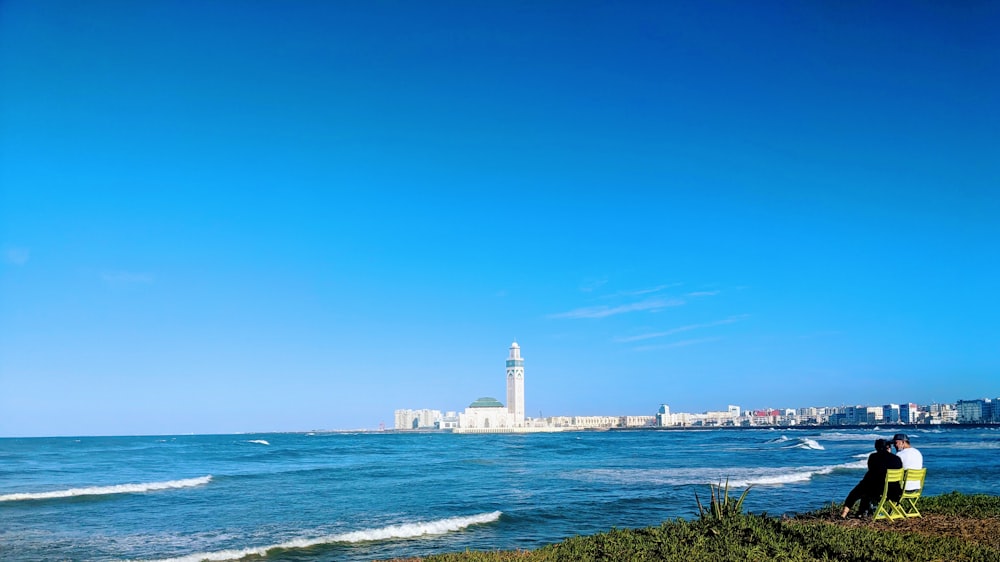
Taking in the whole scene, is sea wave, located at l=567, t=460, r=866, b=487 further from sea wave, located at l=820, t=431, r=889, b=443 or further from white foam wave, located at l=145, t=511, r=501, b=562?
sea wave, located at l=820, t=431, r=889, b=443

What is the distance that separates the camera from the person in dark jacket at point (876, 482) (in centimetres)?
1002

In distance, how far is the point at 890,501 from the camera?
10.0m

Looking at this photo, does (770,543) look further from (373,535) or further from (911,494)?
(373,535)

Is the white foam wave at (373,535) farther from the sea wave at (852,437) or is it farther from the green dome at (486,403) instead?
the green dome at (486,403)

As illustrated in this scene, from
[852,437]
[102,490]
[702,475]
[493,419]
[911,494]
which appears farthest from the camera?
[493,419]

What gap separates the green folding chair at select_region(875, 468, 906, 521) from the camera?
32.6ft

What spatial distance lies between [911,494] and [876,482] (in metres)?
0.70

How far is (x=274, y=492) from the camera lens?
28234 millimetres

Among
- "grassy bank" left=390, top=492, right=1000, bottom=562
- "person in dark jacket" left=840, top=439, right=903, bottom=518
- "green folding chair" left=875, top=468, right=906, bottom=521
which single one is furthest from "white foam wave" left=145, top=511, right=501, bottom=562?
"green folding chair" left=875, top=468, right=906, bottom=521

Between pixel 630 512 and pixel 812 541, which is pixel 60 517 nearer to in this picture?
pixel 630 512

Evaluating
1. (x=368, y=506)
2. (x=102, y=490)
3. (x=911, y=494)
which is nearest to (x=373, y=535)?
(x=368, y=506)

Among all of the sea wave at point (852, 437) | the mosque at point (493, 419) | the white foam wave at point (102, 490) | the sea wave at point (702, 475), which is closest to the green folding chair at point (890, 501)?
the sea wave at point (702, 475)

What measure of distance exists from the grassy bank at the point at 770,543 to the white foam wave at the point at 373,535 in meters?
8.96

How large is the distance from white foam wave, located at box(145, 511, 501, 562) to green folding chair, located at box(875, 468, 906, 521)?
1046 centimetres
